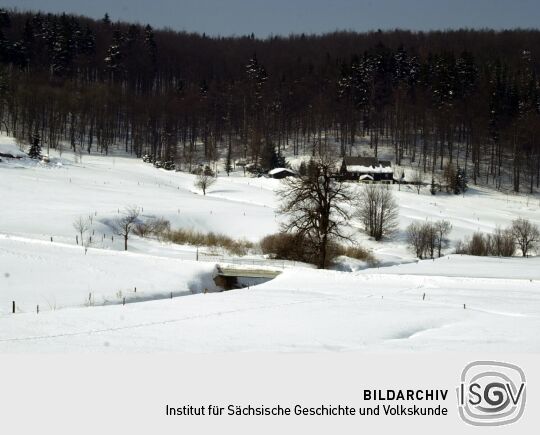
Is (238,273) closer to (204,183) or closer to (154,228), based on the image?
(154,228)

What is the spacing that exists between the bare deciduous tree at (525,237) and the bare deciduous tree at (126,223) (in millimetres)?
34599

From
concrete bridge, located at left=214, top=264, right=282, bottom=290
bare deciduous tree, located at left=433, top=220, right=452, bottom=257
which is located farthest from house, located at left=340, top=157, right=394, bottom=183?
concrete bridge, located at left=214, top=264, right=282, bottom=290

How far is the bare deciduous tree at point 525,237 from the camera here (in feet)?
161

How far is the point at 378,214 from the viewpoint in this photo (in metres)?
56.7

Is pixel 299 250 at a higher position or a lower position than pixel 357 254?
higher

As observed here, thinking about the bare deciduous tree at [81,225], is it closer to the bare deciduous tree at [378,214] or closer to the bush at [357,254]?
the bush at [357,254]

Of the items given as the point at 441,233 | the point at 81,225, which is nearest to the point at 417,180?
the point at 441,233

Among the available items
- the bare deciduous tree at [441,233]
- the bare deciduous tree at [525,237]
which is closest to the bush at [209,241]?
the bare deciduous tree at [441,233]

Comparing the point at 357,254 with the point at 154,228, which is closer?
the point at 357,254

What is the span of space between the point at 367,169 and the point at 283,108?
37441mm

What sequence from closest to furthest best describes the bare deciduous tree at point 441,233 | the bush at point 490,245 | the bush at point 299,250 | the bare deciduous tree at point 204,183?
the bush at point 299,250 → the bush at point 490,245 → the bare deciduous tree at point 441,233 → the bare deciduous tree at point 204,183

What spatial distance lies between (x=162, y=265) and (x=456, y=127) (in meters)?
Result: 94.9

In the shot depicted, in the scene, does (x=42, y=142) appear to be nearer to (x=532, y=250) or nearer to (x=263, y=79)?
(x=263, y=79)

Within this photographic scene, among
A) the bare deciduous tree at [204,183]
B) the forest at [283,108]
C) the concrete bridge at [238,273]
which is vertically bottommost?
the concrete bridge at [238,273]
